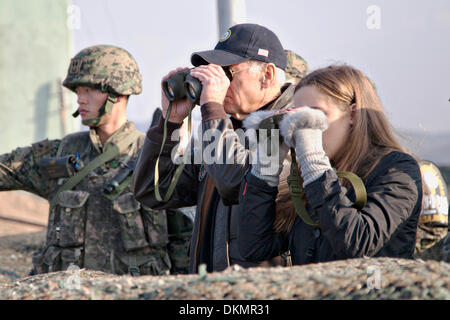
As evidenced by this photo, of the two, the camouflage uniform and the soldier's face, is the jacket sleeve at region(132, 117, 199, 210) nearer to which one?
the camouflage uniform

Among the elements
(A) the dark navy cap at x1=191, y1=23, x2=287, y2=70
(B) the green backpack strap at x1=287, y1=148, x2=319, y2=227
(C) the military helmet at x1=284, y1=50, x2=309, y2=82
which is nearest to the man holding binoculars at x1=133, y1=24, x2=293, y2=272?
(A) the dark navy cap at x1=191, y1=23, x2=287, y2=70

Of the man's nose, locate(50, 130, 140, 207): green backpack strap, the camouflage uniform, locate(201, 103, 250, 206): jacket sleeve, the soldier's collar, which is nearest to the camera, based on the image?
locate(201, 103, 250, 206): jacket sleeve

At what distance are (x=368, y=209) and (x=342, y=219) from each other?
0.36 ft

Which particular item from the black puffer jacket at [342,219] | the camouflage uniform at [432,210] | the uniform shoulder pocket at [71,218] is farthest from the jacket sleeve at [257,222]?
the uniform shoulder pocket at [71,218]

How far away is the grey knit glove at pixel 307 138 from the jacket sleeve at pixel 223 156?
1.17 ft

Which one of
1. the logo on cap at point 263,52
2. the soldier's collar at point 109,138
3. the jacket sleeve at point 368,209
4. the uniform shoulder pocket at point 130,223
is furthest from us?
the soldier's collar at point 109,138

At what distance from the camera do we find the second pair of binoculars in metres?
2.82

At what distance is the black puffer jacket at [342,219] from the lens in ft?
7.22

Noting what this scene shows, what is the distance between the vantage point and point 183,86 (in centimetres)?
301

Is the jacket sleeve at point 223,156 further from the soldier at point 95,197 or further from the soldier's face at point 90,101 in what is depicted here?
the soldier's face at point 90,101

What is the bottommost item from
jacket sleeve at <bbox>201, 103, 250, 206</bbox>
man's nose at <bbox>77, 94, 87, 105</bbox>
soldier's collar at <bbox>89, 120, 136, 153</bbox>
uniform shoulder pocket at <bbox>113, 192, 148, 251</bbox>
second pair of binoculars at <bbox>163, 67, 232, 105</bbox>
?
uniform shoulder pocket at <bbox>113, 192, 148, 251</bbox>

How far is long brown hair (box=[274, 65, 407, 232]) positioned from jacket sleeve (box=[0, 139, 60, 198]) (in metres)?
2.57

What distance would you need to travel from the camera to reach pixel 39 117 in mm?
14117
